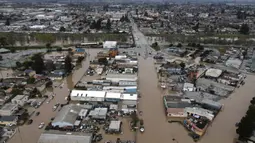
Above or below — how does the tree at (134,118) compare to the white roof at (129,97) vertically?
below

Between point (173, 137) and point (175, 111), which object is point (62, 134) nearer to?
point (173, 137)

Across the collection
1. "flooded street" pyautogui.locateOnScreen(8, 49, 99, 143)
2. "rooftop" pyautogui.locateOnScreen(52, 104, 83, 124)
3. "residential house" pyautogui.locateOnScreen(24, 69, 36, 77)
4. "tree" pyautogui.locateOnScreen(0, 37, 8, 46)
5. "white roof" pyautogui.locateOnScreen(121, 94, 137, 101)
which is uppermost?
"tree" pyautogui.locateOnScreen(0, 37, 8, 46)

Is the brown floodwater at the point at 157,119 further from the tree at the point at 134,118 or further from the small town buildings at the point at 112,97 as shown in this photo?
the small town buildings at the point at 112,97

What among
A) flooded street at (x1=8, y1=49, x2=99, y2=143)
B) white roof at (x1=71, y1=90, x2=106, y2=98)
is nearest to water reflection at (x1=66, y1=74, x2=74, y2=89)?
A: flooded street at (x1=8, y1=49, x2=99, y2=143)

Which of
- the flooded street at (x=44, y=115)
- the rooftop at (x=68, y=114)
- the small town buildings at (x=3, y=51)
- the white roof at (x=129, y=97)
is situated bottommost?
the flooded street at (x=44, y=115)

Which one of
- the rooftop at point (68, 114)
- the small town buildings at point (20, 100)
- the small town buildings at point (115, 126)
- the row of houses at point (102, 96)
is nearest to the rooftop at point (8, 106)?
the small town buildings at point (20, 100)

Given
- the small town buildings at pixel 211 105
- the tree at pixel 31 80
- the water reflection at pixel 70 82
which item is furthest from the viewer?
the water reflection at pixel 70 82

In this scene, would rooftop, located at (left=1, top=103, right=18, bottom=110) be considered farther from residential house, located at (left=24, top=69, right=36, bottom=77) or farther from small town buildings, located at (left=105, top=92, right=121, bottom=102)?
small town buildings, located at (left=105, top=92, right=121, bottom=102)
